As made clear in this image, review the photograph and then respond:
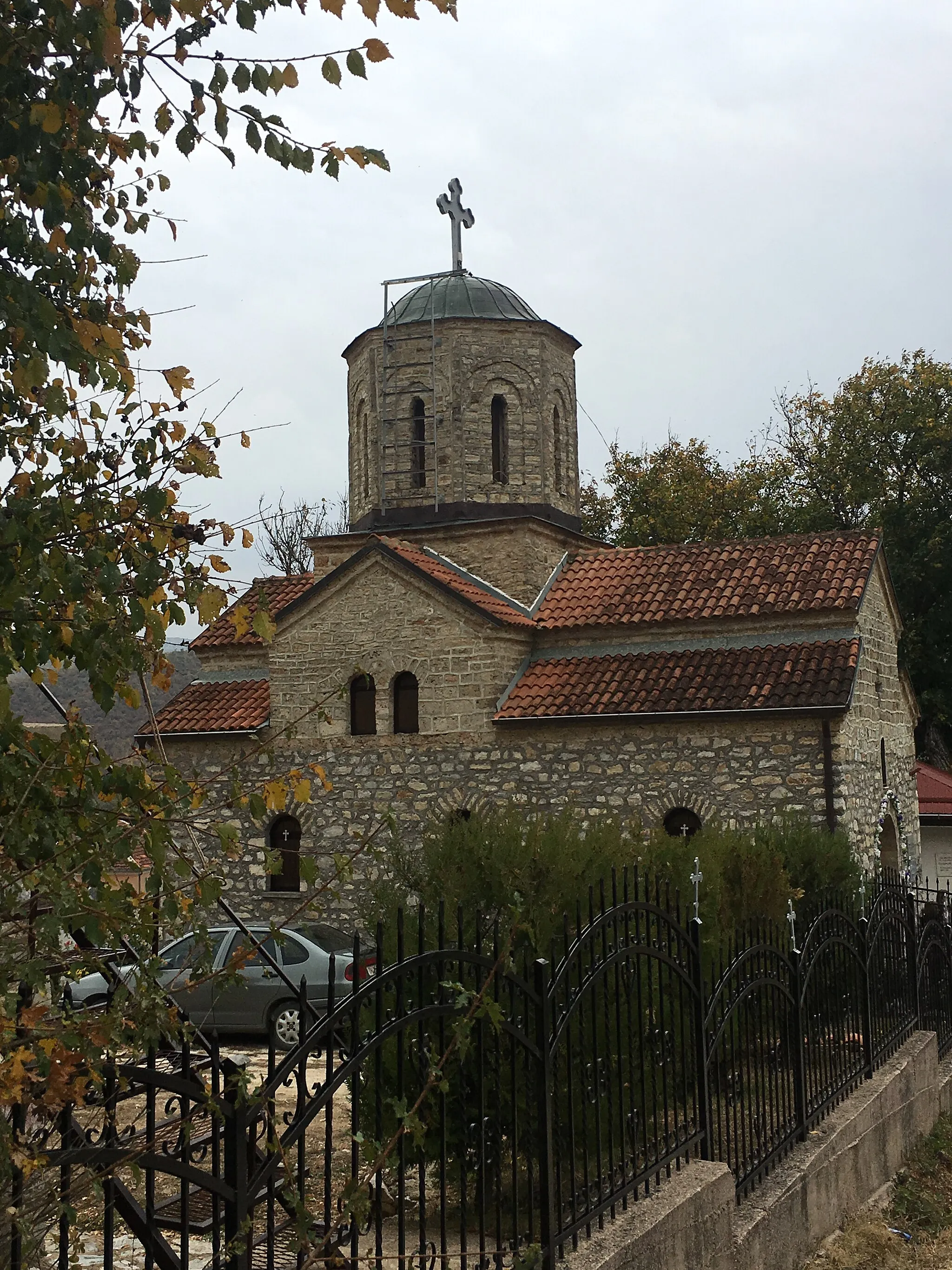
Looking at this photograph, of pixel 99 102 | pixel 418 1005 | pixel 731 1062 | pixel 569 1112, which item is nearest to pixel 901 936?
pixel 731 1062

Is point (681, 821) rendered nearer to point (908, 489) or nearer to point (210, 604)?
point (210, 604)

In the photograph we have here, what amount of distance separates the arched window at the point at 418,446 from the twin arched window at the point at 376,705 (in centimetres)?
398

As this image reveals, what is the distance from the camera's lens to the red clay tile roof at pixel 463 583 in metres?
17.6

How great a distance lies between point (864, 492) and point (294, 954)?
76.0 ft

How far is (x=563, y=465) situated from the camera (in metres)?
21.3

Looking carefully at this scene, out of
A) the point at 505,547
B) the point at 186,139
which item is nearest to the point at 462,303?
the point at 505,547

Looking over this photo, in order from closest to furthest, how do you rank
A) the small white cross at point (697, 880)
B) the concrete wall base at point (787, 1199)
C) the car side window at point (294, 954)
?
the concrete wall base at point (787, 1199)
the small white cross at point (697, 880)
the car side window at point (294, 954)

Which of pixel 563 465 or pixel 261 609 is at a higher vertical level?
pixel 563 465

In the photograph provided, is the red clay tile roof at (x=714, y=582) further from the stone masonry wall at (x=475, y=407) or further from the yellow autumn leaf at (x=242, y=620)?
the yellow autumn leaf at (x=242, y=620)

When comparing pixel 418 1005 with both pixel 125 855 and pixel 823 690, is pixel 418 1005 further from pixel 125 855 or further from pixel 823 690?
pixel 823 690

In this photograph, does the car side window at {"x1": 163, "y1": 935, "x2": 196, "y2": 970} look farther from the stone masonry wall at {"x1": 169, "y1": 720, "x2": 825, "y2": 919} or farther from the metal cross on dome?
the metal cross on dome

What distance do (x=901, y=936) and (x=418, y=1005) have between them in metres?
6.70

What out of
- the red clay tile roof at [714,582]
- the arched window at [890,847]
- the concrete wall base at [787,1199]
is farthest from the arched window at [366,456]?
the concrete wall base at [787,1199]

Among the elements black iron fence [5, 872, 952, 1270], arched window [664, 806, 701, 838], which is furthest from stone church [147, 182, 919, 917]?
black iron fence [5, 872, 952, 1270]
